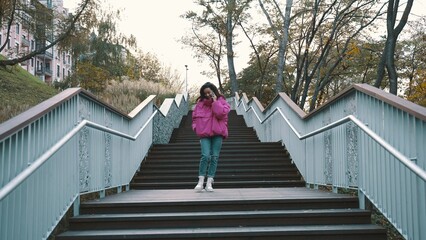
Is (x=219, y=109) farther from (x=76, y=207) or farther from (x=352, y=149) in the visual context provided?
(x=76, y=207)

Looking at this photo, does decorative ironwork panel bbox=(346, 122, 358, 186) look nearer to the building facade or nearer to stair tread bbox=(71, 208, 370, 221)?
stair tread bbox=(71, 208, 370, 221)

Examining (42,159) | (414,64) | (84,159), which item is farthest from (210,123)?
(414,64)

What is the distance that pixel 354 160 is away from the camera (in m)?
5.08

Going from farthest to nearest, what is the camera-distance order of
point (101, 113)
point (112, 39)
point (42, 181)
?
point (112, 39) < point (101, 113) < point (42, 181)

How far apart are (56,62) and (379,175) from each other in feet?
231

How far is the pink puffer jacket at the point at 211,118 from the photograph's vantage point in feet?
20.9

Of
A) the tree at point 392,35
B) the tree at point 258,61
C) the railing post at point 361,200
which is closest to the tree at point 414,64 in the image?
the tree at point 258,61

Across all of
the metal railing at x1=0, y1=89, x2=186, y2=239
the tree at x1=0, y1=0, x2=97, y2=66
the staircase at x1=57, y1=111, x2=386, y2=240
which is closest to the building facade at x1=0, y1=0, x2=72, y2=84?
the tree at x1=0, y1=0, x2=97, y2=66

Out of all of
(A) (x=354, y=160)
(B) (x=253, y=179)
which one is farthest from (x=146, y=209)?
(B) (x=253, y=179)

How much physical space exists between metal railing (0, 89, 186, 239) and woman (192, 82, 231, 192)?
1.16 m

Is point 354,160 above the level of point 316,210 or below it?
above

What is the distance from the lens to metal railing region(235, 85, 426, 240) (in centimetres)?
346

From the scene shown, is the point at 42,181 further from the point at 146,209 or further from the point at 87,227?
the point at 146,209

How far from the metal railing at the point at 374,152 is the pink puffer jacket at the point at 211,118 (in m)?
1.34
